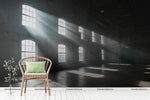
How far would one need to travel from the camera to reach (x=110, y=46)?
11.2 feet

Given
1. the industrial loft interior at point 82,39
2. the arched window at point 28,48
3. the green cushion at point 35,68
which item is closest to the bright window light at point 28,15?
the industrial loft interior at point 82,39

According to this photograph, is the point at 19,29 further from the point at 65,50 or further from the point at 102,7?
the point at 102,7

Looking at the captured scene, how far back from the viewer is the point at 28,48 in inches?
128

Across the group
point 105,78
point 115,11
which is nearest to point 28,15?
point 115,11

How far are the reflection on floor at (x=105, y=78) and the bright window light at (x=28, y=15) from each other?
4.50ft

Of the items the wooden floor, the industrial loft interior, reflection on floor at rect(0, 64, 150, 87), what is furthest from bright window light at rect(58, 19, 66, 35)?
the wooden floor

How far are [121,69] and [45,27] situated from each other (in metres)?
2.16

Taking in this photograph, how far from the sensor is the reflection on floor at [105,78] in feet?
10.7

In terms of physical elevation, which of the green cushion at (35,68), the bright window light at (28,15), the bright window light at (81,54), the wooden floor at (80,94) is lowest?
the wooden floor at (80,94)

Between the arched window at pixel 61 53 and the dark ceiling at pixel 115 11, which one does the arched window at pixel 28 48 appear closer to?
the arched window at pixel 61 53

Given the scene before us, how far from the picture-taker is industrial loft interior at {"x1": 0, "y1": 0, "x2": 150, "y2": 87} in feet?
10.7

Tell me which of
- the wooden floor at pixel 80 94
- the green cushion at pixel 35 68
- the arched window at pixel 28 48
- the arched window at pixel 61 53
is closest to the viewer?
the wooden floor at pixel 80 94

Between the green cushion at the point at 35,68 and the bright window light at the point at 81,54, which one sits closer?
the green cushion at the point at 35,68

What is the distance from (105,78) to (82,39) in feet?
3.68
